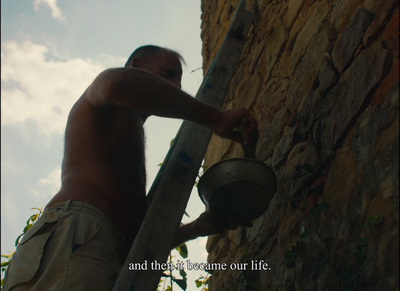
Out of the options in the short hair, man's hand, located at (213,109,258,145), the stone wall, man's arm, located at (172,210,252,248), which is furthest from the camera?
the short hair

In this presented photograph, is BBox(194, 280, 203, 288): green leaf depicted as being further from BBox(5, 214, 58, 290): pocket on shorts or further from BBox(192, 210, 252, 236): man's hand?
BBox(5, 214, 58, 290): pocket on shorts

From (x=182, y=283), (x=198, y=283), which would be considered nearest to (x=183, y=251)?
(x=198, y=283)

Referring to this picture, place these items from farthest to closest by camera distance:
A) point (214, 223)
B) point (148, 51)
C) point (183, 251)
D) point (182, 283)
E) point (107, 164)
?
point (183, 251) → point (148, 51) → point (182, 283) → point (214, 223) → point (107, 164)

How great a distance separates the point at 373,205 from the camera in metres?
1.50

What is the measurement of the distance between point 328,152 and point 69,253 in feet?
3.39

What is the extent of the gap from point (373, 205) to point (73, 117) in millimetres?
1246

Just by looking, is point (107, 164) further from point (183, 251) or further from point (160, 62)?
point (183, 251)

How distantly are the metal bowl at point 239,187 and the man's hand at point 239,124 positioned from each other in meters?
0.10

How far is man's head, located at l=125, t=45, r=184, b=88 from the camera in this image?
2.33 meters

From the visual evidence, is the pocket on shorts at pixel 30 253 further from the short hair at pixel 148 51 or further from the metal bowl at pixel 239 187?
the short hair at pixel 148 51

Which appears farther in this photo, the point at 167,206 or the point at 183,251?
the point at 183,251

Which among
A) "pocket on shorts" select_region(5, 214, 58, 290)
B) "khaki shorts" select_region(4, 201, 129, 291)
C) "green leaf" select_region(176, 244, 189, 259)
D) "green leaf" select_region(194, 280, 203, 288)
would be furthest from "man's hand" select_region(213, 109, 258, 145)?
"green leaf" select_region(194, 280, 203, 288)

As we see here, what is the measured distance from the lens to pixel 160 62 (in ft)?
7.70

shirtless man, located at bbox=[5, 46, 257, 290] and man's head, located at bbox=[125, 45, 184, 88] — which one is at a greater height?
man's head, located at bbox=[125, 45, 184, 88]
